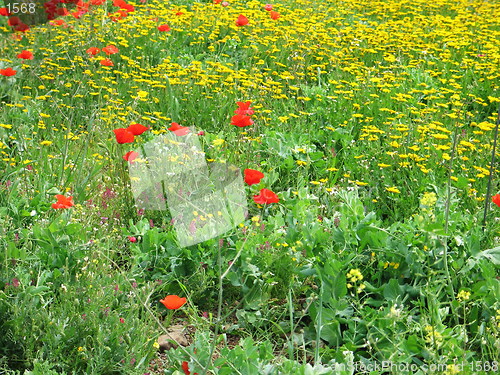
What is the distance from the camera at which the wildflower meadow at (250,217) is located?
2539 mm

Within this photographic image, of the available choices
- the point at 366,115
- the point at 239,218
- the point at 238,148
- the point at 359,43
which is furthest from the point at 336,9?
the point at 239,218

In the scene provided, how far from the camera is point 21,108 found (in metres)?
4.67

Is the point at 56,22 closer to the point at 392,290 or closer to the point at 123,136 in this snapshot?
the point at 123,136

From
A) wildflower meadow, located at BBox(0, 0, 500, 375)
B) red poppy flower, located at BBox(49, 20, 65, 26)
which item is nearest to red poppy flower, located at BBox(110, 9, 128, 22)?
wildflower meadow, located at BBox(0, 0, 500, 375)

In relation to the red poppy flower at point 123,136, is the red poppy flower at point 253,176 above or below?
above

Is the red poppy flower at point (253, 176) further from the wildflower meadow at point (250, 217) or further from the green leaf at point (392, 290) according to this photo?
the green leaf at point (392, 290)

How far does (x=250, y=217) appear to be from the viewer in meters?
3.66

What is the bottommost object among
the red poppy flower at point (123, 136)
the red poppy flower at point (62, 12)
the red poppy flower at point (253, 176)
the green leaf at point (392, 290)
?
the green leaf at point (392, 290)

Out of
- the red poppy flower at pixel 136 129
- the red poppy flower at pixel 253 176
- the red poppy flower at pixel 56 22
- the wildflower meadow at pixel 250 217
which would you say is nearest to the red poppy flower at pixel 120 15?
the wildflower meadow at pixel 250 217

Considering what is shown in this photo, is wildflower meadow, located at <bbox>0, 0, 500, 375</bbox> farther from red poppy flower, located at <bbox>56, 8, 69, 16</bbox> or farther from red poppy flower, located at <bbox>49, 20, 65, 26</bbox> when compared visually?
red poppy flower, located at <bbox>56, 8, 69, 16</bbox>

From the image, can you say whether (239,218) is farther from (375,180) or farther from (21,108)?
(21,108)

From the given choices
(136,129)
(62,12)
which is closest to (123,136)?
(136,129)

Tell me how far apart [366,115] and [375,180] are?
913 mm

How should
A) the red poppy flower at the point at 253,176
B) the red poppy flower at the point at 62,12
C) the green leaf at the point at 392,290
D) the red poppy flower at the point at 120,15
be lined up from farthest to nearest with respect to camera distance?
1. the red poppy flower at the point at 62,12
2. the red poppy flower at the point at 120,15
3. the green leaf at the point at 392,290
4. the red poppy flower at the point at 253,176
